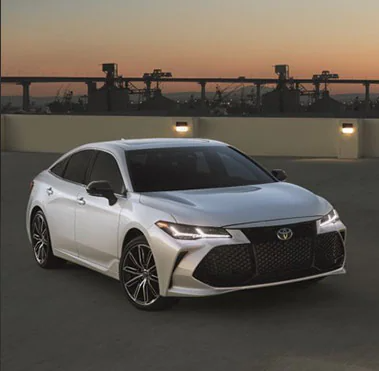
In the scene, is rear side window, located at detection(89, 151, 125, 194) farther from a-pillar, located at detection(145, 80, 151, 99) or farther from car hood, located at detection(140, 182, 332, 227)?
a-pillar, located at detection(145, 80, 151, 99)

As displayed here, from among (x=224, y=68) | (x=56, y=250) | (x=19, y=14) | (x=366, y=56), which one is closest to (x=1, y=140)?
(x=19, y=14)

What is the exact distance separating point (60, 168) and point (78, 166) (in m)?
0.46

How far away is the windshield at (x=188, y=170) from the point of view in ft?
19.7

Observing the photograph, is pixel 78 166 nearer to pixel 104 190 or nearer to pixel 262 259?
pixel 104 190

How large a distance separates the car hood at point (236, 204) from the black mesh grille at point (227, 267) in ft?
0.62

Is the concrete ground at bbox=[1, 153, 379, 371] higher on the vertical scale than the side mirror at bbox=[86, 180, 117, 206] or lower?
lower

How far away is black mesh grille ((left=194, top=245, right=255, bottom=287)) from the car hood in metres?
0.19

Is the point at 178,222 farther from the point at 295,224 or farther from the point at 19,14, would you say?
the point at 19,14

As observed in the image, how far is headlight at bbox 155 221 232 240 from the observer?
5113 millimetres

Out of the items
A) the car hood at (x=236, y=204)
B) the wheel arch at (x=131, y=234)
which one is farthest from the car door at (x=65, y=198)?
the car hood at (x=236, y=204)

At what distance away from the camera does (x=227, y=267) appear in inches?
203

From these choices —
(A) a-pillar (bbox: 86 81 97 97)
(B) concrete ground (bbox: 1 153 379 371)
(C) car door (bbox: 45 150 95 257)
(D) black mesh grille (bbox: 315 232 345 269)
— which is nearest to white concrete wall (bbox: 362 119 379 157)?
(B) concrete ground (bbox: 1 153 379 371)

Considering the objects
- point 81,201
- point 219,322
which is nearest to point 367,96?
point 219,322

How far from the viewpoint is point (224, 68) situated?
5746 millimetres
